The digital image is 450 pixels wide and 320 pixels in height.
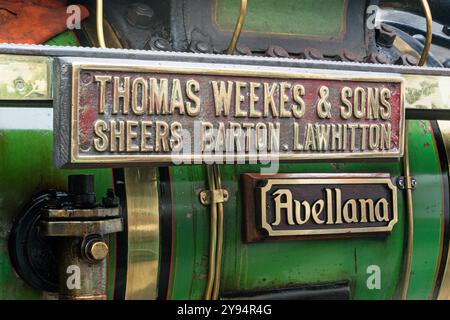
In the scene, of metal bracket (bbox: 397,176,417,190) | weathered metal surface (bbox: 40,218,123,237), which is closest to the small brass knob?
weathered metal surface (bbox: 40,218,123,237)

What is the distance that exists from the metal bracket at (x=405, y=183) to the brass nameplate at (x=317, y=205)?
0.24 feet

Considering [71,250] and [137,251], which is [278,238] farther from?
[71,250]

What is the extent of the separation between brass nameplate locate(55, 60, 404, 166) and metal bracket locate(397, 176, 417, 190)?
1.39ft

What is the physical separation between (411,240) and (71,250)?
125 centimetres

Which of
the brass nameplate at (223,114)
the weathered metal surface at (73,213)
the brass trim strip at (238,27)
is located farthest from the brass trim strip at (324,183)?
the weathered metal surface at (73,213)

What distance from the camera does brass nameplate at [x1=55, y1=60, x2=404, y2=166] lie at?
2020mm

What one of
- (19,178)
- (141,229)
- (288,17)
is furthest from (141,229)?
(288,17)

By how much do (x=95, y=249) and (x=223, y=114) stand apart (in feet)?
1.59

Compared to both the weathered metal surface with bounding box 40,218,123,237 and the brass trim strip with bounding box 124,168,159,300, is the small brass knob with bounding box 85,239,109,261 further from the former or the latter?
the brass trim strip with bounding box 124,168,159,300

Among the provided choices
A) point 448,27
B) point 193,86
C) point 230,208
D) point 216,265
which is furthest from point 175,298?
point 448,27

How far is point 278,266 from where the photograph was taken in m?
2.66

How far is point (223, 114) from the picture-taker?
2186mm

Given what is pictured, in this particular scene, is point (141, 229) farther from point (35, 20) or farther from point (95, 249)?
point (35, 20)

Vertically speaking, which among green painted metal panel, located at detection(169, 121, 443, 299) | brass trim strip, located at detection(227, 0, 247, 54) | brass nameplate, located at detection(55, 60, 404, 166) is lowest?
green painted metal panel, located at detection(169, 121, 443, 299)
